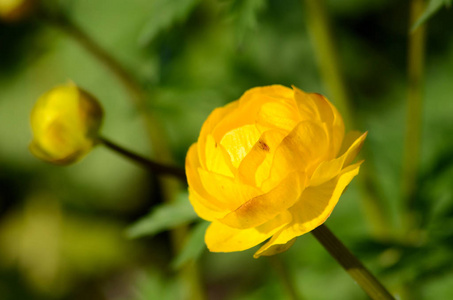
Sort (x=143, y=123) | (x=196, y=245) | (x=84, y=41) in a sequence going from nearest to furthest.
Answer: (x=196, y=245), (x=84, y=41), (x=143, y=123)

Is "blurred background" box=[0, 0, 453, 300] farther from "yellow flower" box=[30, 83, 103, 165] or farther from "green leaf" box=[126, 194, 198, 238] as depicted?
"yellow flower" box=[30, 83, 103, 165]

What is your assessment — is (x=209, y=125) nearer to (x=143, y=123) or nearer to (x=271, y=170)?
(x=271, y=170)

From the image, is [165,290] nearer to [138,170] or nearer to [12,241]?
[138,170]

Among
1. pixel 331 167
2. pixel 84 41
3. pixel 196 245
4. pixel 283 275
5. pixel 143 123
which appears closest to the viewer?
pixel 331 167

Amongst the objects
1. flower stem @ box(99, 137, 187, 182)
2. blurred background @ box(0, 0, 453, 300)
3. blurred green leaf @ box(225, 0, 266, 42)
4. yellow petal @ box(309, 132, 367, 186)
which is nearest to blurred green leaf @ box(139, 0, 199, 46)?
blurred green leaf @ box(225, 0, 266, 42)

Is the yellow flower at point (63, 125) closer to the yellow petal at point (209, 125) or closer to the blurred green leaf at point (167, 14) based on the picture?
the blurred green leaf at point (167, 14)

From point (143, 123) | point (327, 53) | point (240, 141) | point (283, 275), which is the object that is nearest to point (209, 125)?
point (240, 141)
